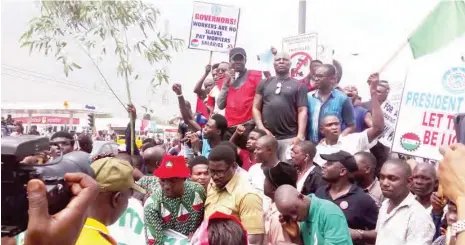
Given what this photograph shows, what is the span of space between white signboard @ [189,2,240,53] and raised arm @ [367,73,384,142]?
144 inches

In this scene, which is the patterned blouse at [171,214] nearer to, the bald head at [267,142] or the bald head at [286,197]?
the bald head at [286,197]

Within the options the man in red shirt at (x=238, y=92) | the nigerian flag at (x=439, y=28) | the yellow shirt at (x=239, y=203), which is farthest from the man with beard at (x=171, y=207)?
the nigerian flag at (x=439, y=28)

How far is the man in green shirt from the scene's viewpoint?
4.14m

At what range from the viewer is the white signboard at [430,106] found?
18.9 ft

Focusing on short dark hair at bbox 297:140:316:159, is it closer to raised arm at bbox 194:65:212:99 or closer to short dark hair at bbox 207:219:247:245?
short dark hair at bbox 207:219:247:245

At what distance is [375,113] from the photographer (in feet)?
21.6

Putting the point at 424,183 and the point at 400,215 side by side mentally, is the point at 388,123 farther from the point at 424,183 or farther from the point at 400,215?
the point at 400,215

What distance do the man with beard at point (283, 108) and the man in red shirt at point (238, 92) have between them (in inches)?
13.7

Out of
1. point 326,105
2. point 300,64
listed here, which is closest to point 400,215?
point 326,105

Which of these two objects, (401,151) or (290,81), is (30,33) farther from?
(401,151)

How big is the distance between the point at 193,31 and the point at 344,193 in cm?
533

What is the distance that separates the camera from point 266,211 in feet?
16.6

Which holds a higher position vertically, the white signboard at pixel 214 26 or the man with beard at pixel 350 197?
the white signboard at pixel 214 26

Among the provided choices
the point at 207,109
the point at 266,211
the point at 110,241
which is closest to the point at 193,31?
the point at 207,109
